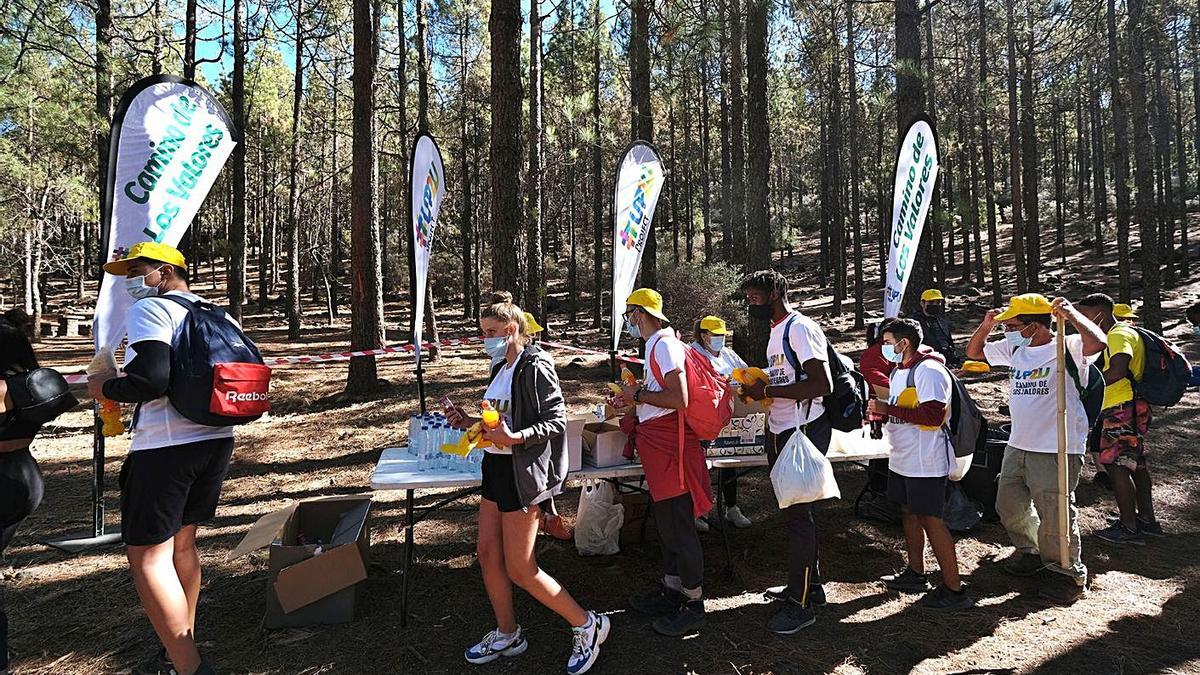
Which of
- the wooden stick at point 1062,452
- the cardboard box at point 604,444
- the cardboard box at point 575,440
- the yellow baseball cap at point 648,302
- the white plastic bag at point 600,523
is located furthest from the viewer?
the white plastic bag at point 600,523

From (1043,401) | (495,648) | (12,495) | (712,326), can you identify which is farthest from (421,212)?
(1043,401)

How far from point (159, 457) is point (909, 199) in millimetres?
7170

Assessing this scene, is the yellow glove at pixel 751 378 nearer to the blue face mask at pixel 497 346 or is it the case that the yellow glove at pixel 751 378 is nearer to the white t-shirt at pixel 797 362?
the white t-shirt at pixel 797 362

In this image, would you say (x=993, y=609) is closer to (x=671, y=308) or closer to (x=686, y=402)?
(x=686, y=402)

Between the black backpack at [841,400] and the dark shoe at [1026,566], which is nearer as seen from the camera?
the black backpack at [841,400]

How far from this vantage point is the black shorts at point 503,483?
124 inches

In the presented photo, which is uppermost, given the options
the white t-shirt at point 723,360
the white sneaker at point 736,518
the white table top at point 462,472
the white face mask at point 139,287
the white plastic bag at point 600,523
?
the white face mask at point 139,287

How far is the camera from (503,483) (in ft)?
10.4

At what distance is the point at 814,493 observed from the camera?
360cm

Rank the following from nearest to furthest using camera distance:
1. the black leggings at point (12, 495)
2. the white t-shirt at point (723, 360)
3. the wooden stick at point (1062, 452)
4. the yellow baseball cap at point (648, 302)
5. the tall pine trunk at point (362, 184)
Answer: the black leggings at point (12, 495) < the yellow baseball cap at point (648, 302) < the wooden stick at point (1062, 452) < the white t-shirt at point (723, 360) < the tall pine trunk at point (362, 184)

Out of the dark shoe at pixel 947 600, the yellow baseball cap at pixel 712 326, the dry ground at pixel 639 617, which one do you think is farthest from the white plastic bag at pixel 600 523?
the dark shoe at pixel 947 600

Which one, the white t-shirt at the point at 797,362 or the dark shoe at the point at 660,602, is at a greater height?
the white t-shirt at the point at 797,362

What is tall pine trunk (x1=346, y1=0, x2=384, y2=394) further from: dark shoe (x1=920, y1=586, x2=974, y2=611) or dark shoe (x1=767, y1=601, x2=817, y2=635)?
dark shoe (x1=920, y1=586, x2=974, y2=611)

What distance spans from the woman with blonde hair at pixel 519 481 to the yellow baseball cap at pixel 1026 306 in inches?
124
